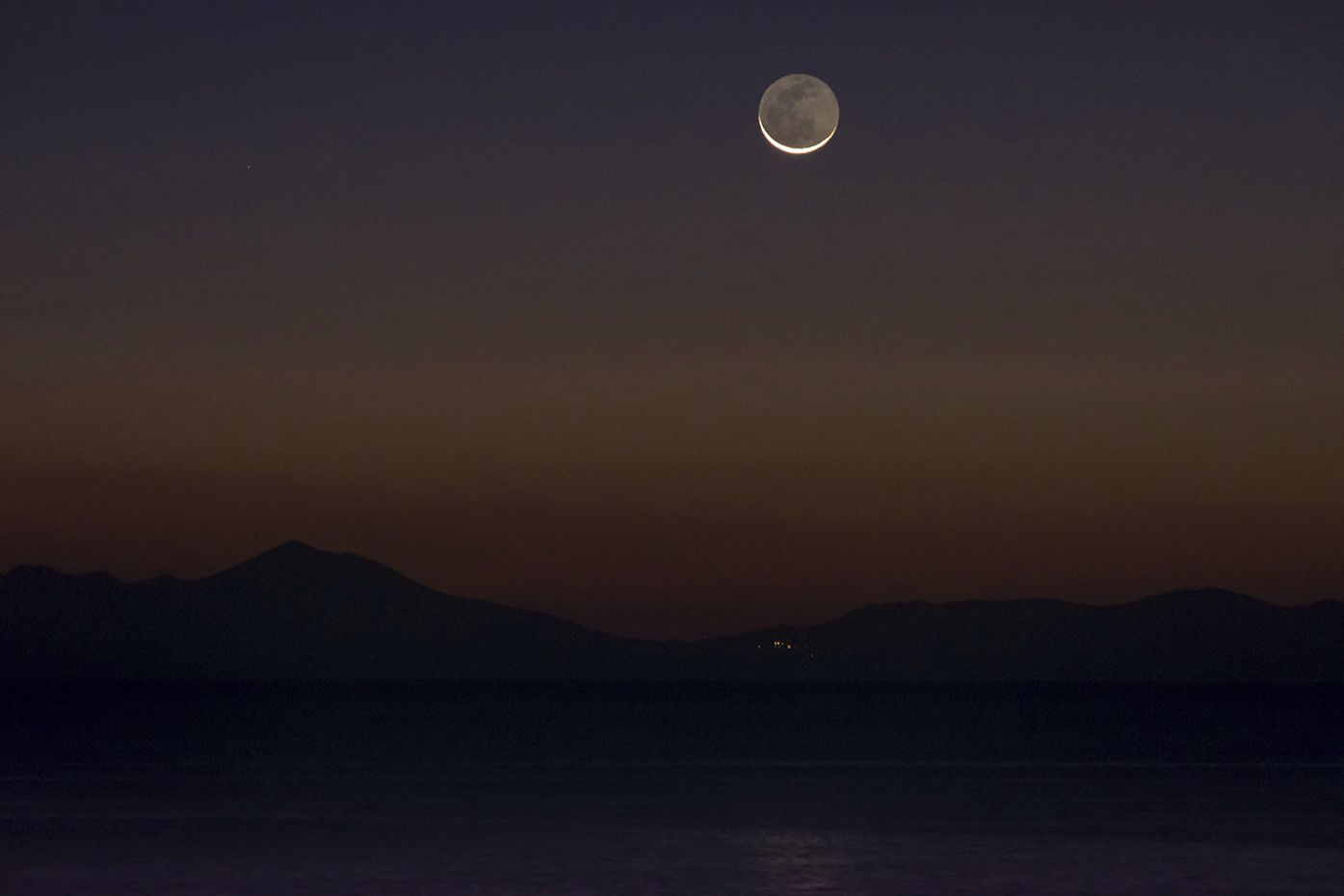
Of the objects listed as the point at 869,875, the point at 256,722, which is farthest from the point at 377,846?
the point at 256,722

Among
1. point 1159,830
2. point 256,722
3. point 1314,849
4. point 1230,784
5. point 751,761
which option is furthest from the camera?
point 256,722

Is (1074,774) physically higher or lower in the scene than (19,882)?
higher

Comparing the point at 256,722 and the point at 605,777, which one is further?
the point at 256,722

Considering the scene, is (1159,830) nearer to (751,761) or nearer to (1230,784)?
(1230,784)

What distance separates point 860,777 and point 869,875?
18.2 meters

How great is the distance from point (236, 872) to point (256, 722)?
258ft

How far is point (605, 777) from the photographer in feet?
135

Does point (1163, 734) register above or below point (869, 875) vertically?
above

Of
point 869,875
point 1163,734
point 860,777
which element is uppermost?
point 1163,734

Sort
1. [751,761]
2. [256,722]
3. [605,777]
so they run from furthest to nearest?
[256,722]
[751,761]
[605,777]

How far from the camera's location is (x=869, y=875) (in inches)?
869

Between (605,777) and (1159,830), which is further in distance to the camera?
(605,777)

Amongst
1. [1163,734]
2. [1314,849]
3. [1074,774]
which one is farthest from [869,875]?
[1163,734]

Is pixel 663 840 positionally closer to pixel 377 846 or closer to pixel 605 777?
pixel 377 846
